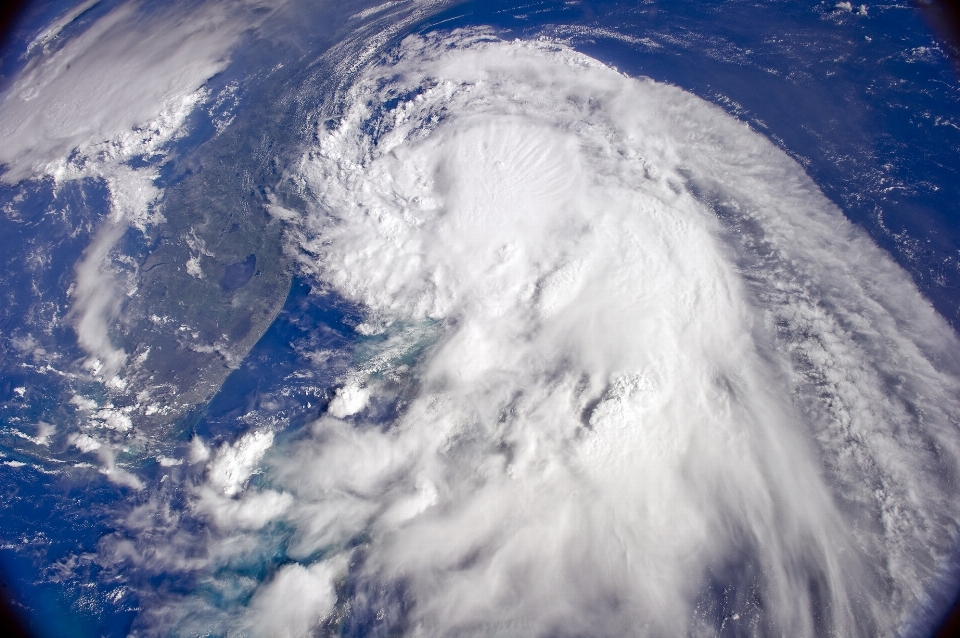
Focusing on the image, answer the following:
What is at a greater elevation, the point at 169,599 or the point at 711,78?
the point at 711,78

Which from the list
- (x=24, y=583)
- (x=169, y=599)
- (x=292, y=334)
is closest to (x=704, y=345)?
(x=292, y=334)

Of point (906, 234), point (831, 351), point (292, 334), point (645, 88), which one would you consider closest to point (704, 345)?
point (831, 351)

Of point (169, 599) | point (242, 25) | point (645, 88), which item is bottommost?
point (169, 599)

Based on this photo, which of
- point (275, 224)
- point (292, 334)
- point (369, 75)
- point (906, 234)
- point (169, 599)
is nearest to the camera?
point (169, 599)

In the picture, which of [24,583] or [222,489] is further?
[222,489]

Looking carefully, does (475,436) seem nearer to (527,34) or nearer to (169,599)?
(169,599)

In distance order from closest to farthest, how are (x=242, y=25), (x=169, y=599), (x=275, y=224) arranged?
(x=169, y=599), (x=275, y=224), (x=242, y=25)
